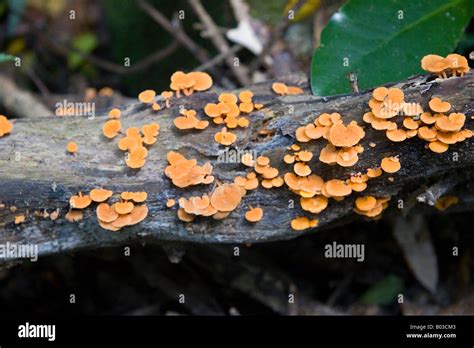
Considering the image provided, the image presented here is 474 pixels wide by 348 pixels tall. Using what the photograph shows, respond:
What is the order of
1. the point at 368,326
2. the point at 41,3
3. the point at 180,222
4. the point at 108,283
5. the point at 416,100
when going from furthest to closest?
the point at 41,3
the point at 108,283
the point at 368,326
the point at 180,222
the point at 416,100

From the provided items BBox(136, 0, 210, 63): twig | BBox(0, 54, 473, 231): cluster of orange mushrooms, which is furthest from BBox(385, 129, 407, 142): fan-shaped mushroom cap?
BBox(136, 0, 210, 63): twig

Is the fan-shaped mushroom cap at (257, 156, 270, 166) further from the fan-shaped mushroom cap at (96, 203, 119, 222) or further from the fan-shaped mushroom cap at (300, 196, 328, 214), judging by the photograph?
the fan-shaped mushroom cap at (96, 203, 119, 222)

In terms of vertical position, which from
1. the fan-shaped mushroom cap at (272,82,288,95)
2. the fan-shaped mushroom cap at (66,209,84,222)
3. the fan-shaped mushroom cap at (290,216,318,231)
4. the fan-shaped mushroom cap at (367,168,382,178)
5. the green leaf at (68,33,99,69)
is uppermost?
the green leaf at (68,33,99,69)

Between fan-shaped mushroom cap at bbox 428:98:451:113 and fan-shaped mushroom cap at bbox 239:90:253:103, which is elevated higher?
fan-shaped mushroom cap at bbox 239:90:253:103

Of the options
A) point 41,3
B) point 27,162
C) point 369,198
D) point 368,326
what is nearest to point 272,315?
point 368,326

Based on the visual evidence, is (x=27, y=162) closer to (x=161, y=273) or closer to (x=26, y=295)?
(x=161, y=273)

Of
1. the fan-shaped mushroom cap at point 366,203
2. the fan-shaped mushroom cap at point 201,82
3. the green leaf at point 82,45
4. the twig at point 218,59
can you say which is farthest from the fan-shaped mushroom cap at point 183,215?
the green leaf at point 82,45

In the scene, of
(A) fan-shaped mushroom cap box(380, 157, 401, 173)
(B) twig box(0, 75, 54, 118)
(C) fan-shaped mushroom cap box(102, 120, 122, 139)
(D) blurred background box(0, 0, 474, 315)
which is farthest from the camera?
(B) twig box(0, 75, 54, 118)

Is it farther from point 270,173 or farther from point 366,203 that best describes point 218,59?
point 366,203

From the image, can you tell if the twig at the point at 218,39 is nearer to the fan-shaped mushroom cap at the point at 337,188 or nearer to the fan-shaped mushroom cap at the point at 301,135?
the fan-shaped mushroom cap at the point at 301,135
